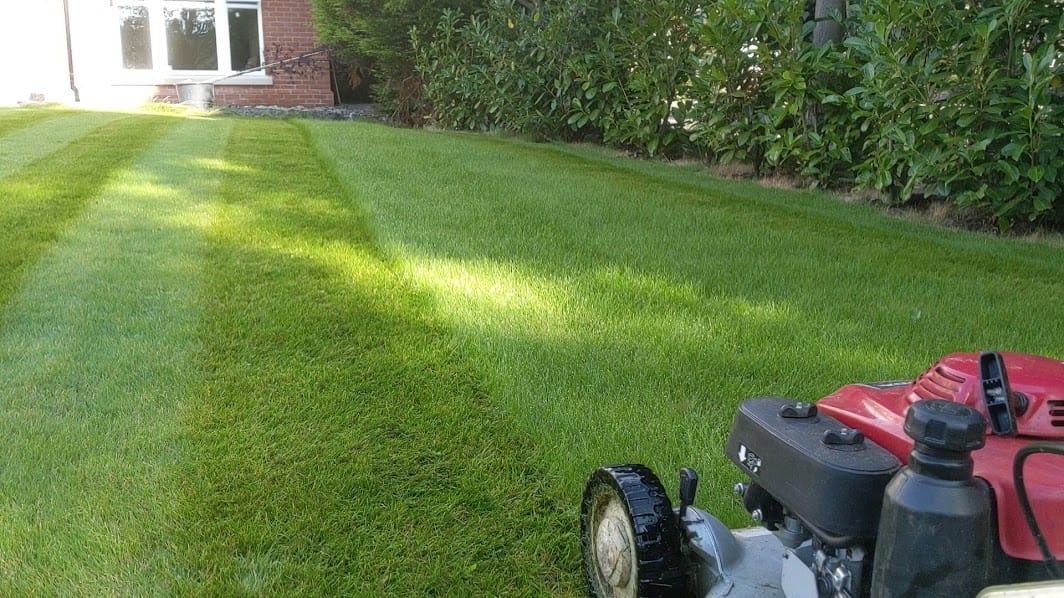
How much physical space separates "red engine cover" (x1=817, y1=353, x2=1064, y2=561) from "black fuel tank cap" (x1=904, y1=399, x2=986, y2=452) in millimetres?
159

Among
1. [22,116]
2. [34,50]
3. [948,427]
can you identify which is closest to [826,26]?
[948,427]

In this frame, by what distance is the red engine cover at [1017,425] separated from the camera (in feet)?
4.19

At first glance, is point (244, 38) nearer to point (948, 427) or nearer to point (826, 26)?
point (826, 26)

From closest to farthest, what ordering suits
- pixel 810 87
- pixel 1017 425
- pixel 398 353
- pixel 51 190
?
pixel 1017 425 < pixel 398 353 < pixel 51 190 < pixel 810 87

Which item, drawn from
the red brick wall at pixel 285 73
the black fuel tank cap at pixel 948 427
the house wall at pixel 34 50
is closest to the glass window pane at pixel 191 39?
the red brick wall at pixel 285 73

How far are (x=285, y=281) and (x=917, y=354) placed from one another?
105 inches

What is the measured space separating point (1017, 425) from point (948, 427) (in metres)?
0.31

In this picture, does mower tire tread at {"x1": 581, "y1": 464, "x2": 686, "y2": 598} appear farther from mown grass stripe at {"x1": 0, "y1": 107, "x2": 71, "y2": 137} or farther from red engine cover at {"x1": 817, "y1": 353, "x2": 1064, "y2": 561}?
mown grass stripe at {"x1": 0, "y1": 107, "x2": 71, "y2": 137}

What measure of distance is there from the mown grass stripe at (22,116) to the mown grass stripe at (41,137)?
0.23 feet

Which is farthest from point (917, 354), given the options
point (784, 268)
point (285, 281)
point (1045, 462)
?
Answer: point (285, 281)

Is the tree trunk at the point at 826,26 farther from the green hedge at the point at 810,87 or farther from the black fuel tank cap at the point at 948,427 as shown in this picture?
the black fuel tank cap at the point at 948,427

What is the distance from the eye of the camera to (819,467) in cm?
142

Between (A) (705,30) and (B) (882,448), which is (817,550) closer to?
(B) (882,448)

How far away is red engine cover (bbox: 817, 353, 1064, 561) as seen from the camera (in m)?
1.28
